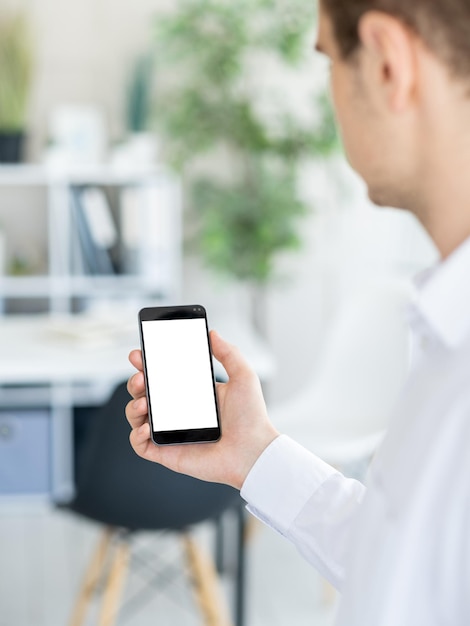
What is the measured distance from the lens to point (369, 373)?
9.78 feet

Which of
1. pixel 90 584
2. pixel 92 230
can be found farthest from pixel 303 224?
pixel 90 584

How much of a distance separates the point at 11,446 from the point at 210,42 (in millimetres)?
1700

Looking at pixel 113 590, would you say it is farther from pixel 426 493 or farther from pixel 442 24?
pixel 442 24

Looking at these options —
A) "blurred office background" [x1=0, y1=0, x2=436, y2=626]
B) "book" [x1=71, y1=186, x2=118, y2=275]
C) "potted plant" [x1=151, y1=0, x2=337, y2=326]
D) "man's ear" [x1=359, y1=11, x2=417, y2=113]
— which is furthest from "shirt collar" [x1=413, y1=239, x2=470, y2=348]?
"book" [x1=71, y1=186, x2=118, y2=275]

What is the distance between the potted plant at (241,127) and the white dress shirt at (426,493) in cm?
303

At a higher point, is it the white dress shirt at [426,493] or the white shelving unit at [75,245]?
the white dress shirt at [426,493]

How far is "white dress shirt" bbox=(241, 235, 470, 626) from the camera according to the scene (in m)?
0.74

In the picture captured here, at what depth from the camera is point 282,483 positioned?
3.62 ft

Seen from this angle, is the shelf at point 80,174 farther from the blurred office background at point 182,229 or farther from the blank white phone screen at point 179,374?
the blank white phone screen at point 179,374

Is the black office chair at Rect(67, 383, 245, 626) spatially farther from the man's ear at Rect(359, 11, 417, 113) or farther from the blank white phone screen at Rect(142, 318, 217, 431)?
the man's ear at Rect(359, 11, 417, 113)

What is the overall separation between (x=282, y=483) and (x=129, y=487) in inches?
→ 43.0

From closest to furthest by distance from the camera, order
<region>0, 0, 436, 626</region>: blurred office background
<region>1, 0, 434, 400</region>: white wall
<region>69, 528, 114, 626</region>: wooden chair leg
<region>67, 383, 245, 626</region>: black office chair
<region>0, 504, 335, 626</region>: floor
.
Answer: <region>67, 383, 245, 626</region>: black office chair → <region>69, 528, 114, 626</region>: wooden chair leg → <region>0, 504, 335, 626</region>: floor → <region>0, 0, 436, 626</region>: blurred office background → <region>1, 0, 434, 400</region>: white wall

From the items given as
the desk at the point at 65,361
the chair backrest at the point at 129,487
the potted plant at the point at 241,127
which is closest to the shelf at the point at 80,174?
the potted plant at the point at 241,127

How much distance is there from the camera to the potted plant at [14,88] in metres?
4.03
